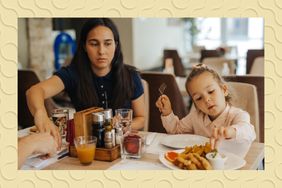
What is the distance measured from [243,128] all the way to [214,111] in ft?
0.35

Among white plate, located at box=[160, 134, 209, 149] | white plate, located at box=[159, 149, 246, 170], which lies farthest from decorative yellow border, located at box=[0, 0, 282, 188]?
white plate, located at box=[160, 134, 209, 149]

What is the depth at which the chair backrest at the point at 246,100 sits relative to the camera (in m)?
1.30

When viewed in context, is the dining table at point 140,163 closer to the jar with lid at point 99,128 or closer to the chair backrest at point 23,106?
the jar with lid at point 99,128

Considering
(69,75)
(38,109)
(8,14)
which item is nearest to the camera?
(8,14)

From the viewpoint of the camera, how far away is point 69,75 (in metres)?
1.47

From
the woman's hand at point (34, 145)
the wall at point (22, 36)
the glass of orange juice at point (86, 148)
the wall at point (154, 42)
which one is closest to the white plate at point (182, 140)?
the glass of orange juice at point (86, 148)

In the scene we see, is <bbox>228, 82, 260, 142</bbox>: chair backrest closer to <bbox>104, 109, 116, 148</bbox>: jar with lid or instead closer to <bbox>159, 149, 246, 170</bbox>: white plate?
<bbox>159, 149, 246, 170</bbox>: white plate

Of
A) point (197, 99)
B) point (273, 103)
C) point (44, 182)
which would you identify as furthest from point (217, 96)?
point (44, 182)

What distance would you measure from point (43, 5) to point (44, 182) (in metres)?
0.54

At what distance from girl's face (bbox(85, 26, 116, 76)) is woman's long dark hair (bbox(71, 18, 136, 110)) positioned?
0.07ft

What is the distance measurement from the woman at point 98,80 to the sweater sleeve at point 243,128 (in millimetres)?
341

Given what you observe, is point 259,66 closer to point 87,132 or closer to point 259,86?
point 259,86

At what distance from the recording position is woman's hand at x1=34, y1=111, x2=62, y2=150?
1.28 m

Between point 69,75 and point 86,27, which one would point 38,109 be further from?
point 86,27
